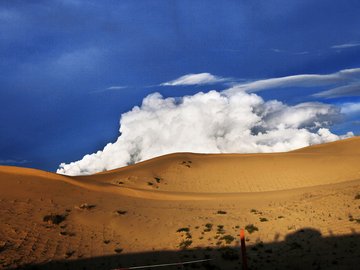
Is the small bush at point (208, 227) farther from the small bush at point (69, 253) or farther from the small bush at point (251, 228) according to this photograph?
the small bush at point (69, 253)

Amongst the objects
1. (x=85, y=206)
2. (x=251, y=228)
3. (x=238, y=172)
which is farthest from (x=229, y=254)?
(x=238, y=172)

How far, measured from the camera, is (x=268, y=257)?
18.1 meters

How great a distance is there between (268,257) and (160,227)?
7.52 meters

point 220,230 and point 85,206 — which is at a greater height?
point 85,206

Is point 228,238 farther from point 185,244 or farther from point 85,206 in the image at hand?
point 85,206

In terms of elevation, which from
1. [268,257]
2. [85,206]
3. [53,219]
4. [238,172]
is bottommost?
[268,257]

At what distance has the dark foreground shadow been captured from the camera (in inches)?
666

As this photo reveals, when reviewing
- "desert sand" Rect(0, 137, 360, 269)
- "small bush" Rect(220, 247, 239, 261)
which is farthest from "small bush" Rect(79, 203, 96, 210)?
"small bush" Rect(220, 247, 239, 261)

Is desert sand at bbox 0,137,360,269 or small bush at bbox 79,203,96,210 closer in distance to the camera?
desert sand at bbox 0,137,360,269

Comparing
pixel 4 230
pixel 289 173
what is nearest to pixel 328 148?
pixel 289 173

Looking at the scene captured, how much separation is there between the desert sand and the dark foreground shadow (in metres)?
0.04

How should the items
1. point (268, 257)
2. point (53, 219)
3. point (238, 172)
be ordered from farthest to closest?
point (238, 172), point (53, 219), point (268, 257)

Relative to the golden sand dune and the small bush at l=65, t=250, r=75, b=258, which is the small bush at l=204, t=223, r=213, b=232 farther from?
the golden sand dune

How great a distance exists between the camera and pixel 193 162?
57500 mm
